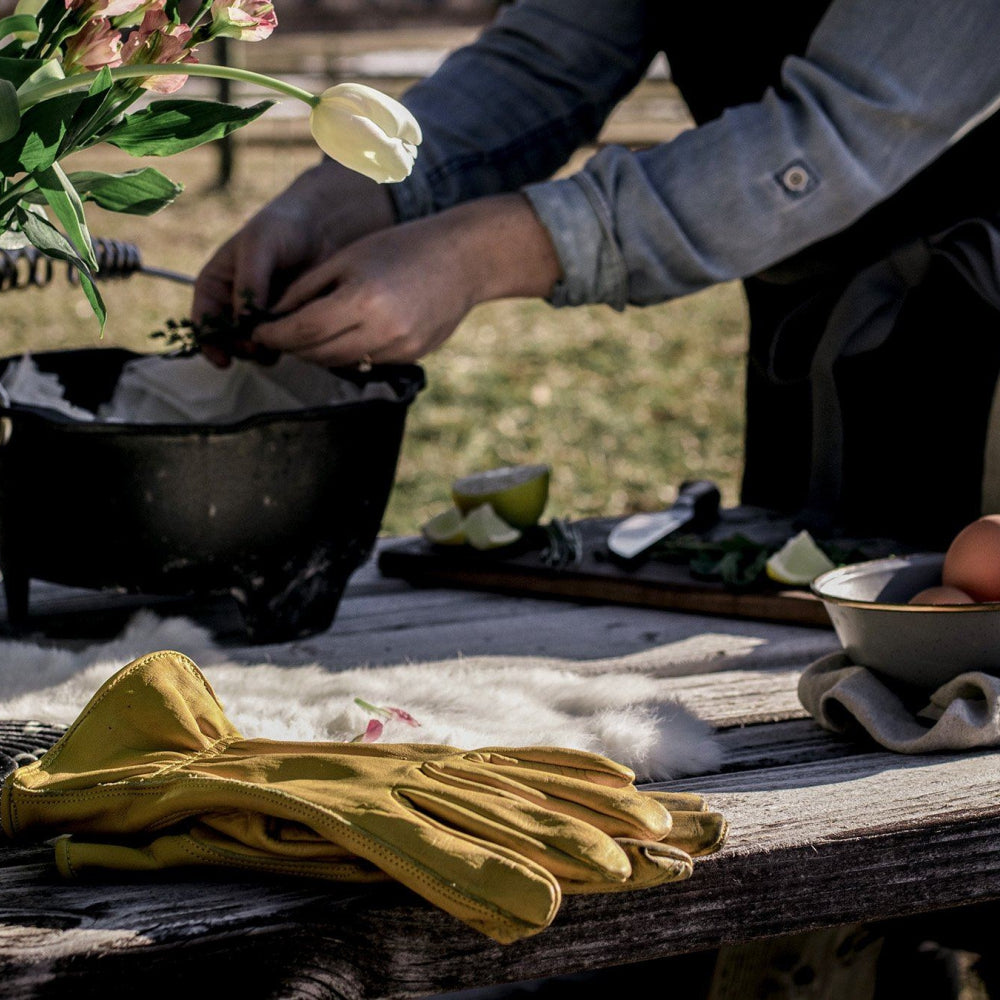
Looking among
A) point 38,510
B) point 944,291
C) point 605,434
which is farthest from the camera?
point 605,434

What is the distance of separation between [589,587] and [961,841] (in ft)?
2.37

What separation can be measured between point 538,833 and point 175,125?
0.51 metres

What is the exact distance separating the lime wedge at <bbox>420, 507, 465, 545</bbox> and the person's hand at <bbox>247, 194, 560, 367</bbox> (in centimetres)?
28

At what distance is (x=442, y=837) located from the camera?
0.79m

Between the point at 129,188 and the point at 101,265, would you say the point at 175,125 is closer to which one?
the point at 129,188

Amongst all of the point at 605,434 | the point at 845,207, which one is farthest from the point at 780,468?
the point at 605,434

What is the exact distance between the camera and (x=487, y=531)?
5.76 feet

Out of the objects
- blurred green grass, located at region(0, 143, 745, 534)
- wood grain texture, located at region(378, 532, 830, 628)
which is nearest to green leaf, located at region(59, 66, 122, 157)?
wood grain texture, located at region(378, 532, 830, 628)

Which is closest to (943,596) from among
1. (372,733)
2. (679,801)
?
(679,801)

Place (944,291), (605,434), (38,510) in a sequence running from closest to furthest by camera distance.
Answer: (38,510) < (944,291) < (605,434)

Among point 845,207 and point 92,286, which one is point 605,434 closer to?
point 845,207

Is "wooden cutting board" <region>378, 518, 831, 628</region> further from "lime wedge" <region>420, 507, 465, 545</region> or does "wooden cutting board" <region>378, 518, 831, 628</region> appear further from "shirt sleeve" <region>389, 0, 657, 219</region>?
"shirt sleeve" <region>389, 0, 657, 219</region>

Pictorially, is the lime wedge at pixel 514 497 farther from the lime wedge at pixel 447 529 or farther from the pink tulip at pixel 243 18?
the pink tulip at pixel 243 18

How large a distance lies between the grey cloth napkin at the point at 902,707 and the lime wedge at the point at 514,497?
0.65 meters
